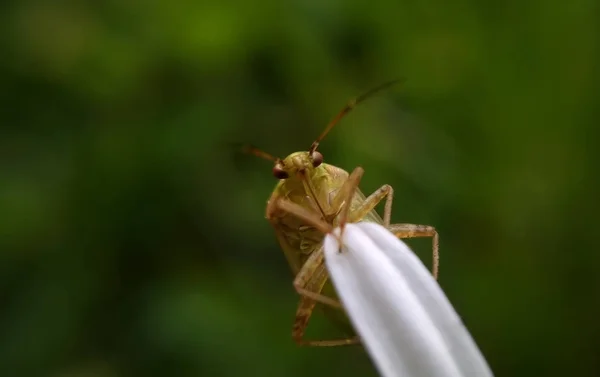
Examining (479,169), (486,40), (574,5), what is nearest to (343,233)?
(479,169)

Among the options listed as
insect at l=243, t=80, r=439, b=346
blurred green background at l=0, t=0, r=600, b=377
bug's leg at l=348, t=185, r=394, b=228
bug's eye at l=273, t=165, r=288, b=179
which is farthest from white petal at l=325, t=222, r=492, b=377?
blurred green background at l=0, t=0, r=600, b=377

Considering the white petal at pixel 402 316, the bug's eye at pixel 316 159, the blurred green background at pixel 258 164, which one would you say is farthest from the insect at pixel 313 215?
the blurred green background at pixel 258 164

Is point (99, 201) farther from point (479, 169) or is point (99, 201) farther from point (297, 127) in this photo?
point (479, 169)

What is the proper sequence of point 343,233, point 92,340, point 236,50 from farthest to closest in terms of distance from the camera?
1. point 236,50
2. point 92,340
3. point 343,233

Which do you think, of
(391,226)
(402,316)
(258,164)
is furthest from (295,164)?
(258,164)

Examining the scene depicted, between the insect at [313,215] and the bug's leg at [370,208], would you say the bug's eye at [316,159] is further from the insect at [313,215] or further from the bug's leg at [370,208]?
the bug's leg at [370,208]

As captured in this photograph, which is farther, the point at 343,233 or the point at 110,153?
the point at 110,153

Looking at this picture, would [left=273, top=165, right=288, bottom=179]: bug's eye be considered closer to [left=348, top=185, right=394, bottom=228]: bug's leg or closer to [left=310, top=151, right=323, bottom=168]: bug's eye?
[left=310, top=151, right=323, bottom=168]: bug's eye
